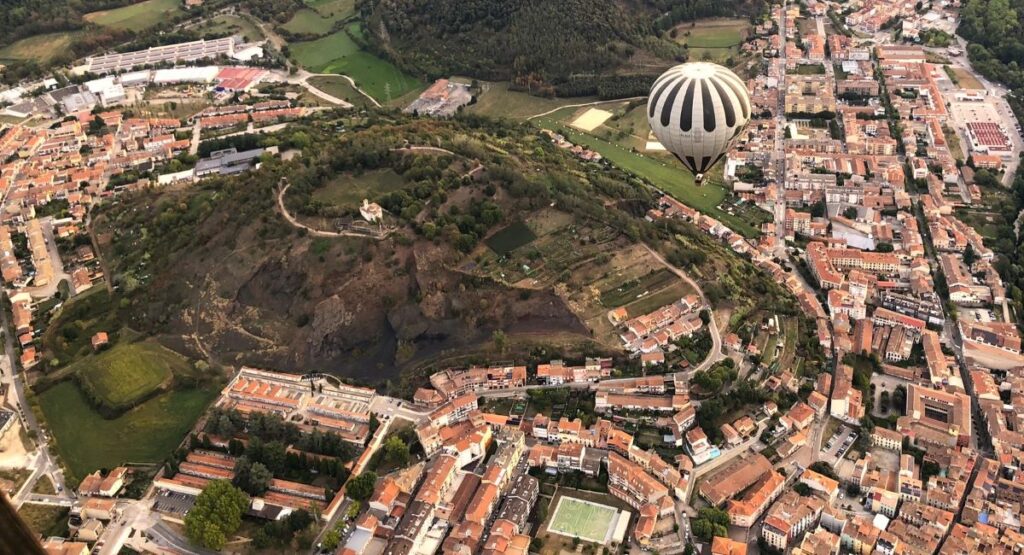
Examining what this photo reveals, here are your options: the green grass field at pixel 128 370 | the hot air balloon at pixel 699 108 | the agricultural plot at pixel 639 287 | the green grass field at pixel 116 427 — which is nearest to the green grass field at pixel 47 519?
the green grass field at pixel 116 427

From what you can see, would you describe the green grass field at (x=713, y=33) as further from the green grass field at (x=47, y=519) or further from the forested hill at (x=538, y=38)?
the green grass field at (x=47, y=519)

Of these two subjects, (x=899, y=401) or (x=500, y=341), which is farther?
(x=500, y=341)

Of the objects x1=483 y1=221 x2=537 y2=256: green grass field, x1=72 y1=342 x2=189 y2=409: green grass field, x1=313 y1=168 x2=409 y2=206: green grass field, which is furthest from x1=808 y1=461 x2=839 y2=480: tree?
x1=72 y1=342 x2=189 y2=409: green grass field

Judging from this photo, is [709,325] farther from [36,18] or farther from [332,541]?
[36,18]

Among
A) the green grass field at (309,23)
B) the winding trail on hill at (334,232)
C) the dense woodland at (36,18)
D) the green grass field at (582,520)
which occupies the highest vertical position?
the dense woodland at (36,18)

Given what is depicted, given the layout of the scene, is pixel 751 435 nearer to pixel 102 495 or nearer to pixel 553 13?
pixel 102 495

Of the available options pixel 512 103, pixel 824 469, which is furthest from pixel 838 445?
pixel 512 103
